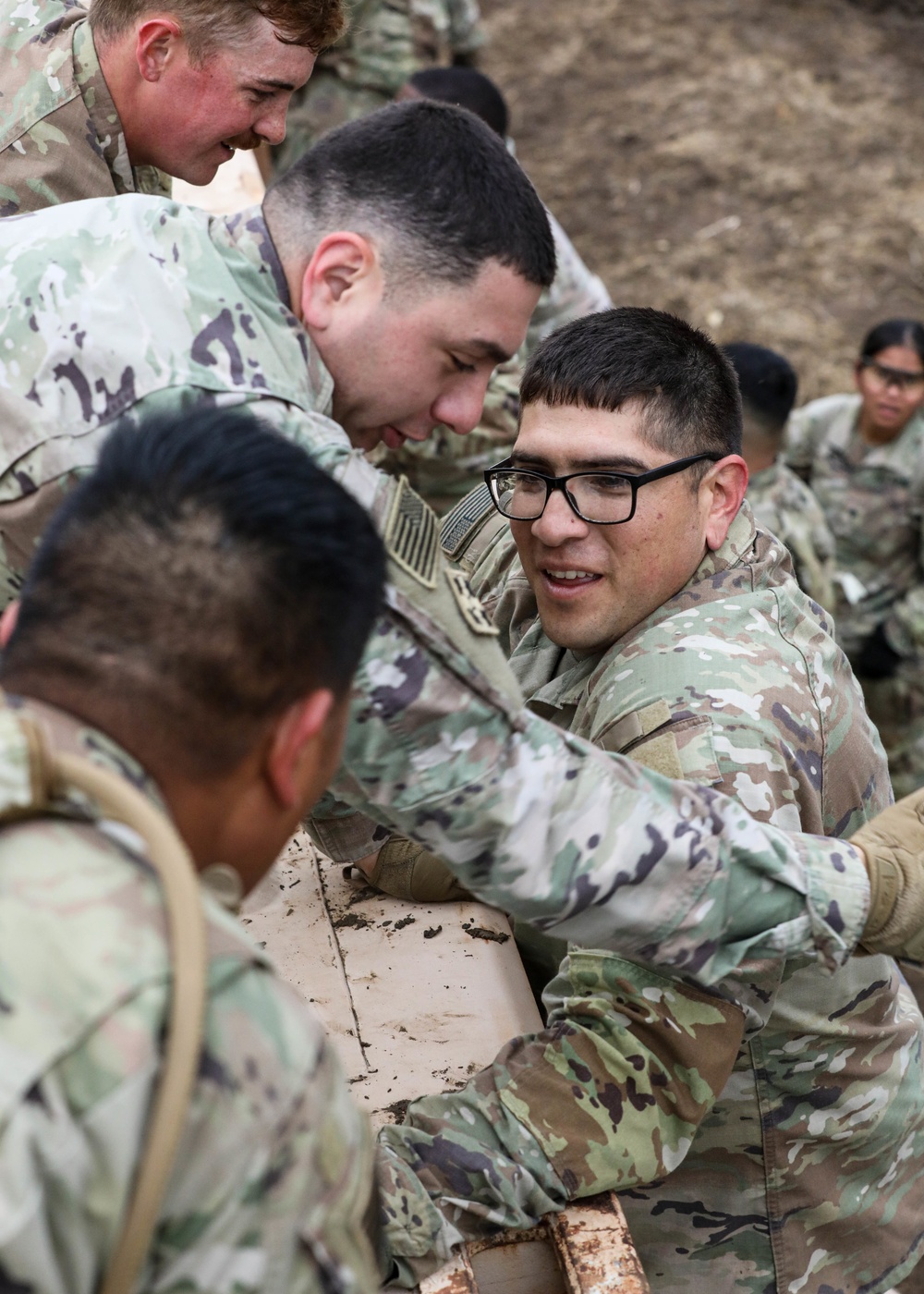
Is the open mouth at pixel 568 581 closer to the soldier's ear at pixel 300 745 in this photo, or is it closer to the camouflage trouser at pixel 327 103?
the soldier's ear at pixel 300 745

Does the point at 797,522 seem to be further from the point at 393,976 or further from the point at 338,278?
the point at 338,278

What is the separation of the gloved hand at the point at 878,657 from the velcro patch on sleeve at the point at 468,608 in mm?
5575

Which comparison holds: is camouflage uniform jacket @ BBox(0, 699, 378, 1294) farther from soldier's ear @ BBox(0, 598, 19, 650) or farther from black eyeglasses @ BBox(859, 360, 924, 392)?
black eyeglasses @ BBox(859, 360, 924, 392)

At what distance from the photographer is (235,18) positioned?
273cm

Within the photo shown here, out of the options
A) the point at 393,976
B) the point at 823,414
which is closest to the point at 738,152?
the point at 823,414

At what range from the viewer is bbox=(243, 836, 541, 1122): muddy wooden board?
7.41 ft

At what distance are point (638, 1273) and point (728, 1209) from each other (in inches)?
19.6

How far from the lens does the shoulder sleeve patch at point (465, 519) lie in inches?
120

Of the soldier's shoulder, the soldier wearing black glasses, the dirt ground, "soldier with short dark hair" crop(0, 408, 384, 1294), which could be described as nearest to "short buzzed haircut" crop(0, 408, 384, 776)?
"soldier with short dark hair" crop(0, 408, 384, 1294)

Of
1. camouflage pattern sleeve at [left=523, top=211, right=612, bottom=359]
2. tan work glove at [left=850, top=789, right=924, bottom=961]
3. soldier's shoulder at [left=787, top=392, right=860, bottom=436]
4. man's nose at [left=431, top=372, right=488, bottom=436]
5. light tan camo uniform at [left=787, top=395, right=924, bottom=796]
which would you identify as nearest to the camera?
tan work glove at [left=850, top=789, right=924, bottom=961]

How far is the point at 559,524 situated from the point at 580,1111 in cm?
101

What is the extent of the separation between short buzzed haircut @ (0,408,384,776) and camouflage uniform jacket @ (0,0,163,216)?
188cm

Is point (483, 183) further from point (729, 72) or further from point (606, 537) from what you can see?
point (729, 72)

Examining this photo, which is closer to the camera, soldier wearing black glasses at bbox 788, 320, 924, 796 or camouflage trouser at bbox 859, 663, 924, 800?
camouflage trouser at bbox 859, 663, 924, 800
